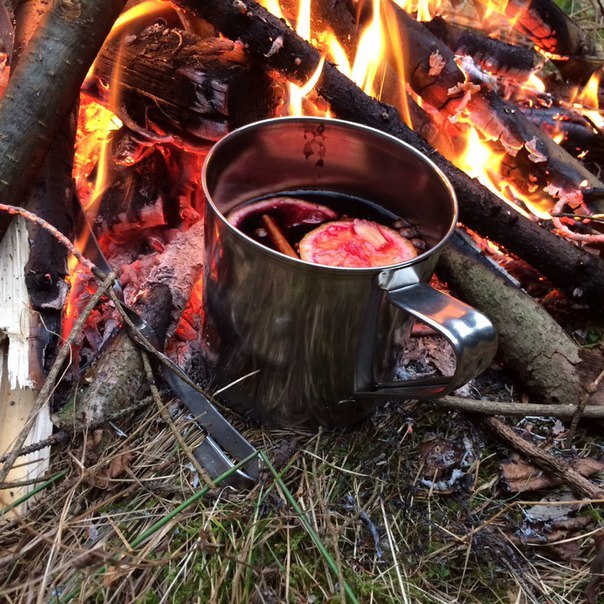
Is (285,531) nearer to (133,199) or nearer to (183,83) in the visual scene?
(133,199)

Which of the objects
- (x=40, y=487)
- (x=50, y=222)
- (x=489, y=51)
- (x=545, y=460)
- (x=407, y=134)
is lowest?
(x=40, y=487)

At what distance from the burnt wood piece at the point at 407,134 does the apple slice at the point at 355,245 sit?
57cm

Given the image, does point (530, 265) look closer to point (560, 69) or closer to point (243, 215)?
point (243, 215)

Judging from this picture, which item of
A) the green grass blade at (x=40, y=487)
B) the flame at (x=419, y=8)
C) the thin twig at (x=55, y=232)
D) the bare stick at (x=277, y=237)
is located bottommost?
the green grass blade at (x=40, y=487)

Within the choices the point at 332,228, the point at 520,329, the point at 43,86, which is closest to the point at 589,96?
the point at 520,329

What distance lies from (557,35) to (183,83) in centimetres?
217

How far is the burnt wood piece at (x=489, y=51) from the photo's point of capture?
9.75 ft

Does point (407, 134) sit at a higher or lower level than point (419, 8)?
lower

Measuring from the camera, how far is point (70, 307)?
6.38 feet

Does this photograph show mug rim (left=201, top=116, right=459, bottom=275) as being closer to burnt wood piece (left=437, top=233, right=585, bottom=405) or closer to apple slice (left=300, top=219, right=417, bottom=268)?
apple slice (left=300, top=219, right=417, bottom=268)

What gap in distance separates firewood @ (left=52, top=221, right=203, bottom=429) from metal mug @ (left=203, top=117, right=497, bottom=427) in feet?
0.74

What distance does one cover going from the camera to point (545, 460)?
1.67 m

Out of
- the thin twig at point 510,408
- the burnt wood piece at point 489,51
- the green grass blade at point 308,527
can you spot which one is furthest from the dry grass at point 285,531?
the burnt wood piece at point 489,51

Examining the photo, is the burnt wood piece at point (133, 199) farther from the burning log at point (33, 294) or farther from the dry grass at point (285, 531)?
the dry grass at point (285, 531)
